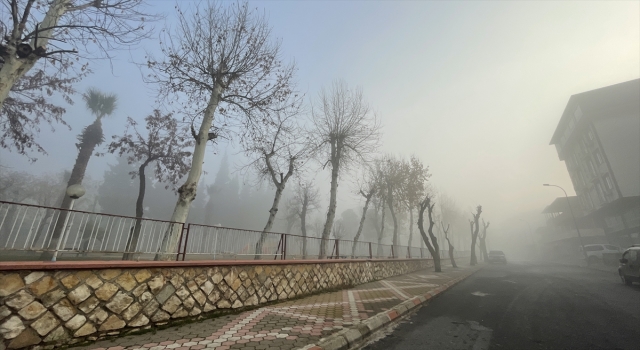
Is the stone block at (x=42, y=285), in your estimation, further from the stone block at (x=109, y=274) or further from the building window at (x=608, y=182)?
the building window at (x=608, y=182)

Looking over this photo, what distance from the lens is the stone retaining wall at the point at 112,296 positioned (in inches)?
139

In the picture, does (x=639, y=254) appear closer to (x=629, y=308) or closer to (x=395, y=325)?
(x=629, y=308)

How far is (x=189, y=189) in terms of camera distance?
8211 millimetres

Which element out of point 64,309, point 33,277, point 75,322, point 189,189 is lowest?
point 75,322

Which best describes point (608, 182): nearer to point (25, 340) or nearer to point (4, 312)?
point (25, 340)

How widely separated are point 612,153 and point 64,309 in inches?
1857

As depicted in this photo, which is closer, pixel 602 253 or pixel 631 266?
pixel 631 266

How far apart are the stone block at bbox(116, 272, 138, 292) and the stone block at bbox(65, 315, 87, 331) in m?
0.62

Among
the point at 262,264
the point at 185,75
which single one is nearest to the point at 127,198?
the point at 185,75

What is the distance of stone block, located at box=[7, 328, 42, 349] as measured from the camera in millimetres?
3381

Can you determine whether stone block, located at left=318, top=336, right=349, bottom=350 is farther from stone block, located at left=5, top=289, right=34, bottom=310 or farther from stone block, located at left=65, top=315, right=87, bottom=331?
stone block, located at left=5, top=289, right=34, bottom=310

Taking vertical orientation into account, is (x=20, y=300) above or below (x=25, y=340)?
above

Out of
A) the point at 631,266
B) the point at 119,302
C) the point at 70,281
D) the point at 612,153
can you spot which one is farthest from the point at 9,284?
the point at 612,153

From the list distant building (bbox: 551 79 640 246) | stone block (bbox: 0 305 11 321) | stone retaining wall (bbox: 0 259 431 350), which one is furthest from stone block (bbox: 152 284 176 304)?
distant building (bbox: 551 79 640 246)
